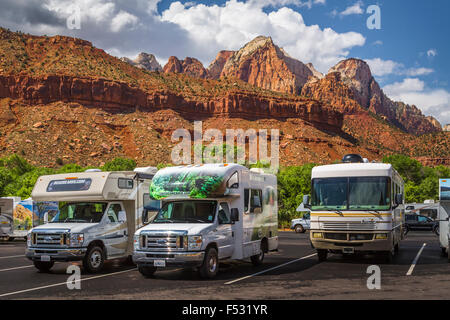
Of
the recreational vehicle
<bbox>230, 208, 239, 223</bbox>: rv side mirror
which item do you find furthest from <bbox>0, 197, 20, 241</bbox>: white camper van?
<bbox>230, 208, 239, 223</bbox>: rv side mirror

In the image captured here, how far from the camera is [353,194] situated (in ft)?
54.9

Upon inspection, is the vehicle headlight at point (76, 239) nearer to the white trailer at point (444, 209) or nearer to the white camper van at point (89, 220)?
the white camper van at point (89, 220)

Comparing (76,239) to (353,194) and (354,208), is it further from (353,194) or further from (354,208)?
(353,194)

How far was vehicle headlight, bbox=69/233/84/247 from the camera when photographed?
14.5 meters

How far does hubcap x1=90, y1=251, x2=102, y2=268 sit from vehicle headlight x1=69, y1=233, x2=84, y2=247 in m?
0.70

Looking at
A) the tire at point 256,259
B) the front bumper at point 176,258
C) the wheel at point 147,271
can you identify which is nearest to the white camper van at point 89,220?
the wheel at point 147,271

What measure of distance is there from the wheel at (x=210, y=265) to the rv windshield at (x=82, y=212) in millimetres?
4141

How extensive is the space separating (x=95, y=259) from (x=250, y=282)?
5158 mm

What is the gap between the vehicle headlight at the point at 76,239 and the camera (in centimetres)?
1448

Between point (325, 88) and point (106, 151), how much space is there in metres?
113

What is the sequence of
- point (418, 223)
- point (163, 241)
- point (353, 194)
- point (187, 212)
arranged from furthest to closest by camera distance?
1. point (418, 223)
2. point (353, 194)
3. point (187, 212)
4. point (163, 241)

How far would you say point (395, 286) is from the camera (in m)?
12.1

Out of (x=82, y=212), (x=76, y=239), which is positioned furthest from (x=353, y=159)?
(x=76, y=239)
